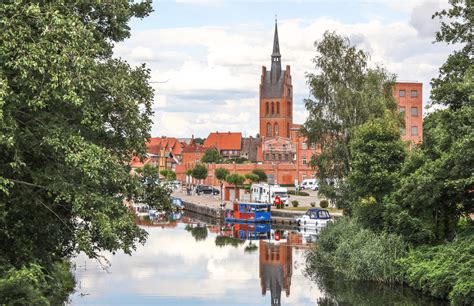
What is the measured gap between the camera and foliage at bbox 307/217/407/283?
30.9 metres

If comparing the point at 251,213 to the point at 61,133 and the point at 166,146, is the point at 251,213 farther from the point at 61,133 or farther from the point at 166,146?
the point at 166,146

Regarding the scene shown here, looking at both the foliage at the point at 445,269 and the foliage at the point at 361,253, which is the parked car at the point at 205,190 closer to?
the foliage at the point at 361,253

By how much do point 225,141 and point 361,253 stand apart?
13705 centimetres

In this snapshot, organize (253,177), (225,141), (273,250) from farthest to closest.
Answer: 1. (225,141)
2. (253,177)
3. (273,250)

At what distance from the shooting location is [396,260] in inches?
1193

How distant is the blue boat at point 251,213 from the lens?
6700 cm

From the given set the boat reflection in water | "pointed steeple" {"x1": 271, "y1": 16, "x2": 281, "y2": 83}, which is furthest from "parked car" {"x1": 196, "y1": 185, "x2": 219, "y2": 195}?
the boat reflection in water

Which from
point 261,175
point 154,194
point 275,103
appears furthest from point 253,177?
point 154,194

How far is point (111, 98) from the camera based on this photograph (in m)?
17.8

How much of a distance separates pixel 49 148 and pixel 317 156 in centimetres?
2829

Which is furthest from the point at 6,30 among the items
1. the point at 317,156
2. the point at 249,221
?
the point at 249,221

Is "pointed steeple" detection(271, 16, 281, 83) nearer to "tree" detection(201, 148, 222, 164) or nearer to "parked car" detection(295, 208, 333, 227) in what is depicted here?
"tree" detection(201, 148, 222, 164)

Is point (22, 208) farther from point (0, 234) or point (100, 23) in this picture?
point (100, 23)

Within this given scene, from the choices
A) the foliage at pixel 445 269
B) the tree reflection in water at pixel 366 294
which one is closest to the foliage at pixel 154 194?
the foliage at pixel 445 269
